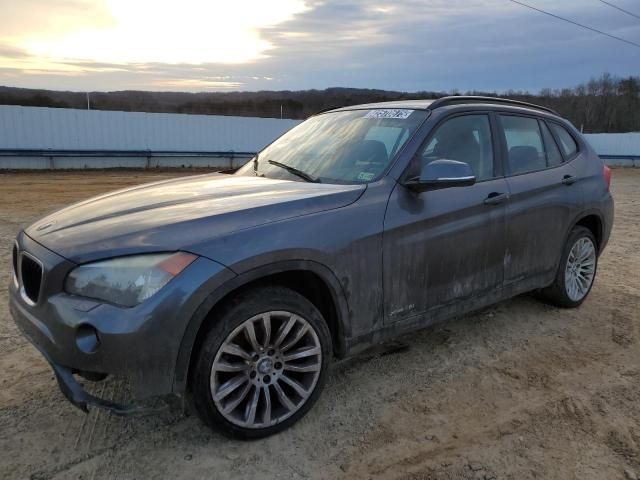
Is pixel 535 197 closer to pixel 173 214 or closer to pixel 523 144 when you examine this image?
pixel 523 144

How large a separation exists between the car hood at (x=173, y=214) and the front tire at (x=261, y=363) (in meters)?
0.41

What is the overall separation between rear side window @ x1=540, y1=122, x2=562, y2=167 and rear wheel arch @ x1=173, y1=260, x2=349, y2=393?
266 cm

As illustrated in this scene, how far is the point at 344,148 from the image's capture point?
3.76m

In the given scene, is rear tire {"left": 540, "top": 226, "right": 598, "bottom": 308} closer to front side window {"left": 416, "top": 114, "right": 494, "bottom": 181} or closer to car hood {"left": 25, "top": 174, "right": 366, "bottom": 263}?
front side window {"left": 416, "top": 114, "right": 494, "bottom": 181}

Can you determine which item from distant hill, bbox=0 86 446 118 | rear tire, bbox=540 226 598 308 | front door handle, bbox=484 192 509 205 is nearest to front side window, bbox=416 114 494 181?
front door handle, bbox=484 192 509 205

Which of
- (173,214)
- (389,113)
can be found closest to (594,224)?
(389,113)

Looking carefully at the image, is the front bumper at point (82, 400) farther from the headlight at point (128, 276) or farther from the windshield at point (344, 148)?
the windshield at point (344, 148)

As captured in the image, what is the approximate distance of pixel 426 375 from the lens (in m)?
3.72

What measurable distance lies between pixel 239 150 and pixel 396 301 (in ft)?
73.5

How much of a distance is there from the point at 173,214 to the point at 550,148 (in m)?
3.45

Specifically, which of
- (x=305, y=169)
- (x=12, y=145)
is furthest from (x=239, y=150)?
(x=305, y=169)

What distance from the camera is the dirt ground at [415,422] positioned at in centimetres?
273

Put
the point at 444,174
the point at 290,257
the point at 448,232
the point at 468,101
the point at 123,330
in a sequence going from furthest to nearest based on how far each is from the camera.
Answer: the point at 468,101, the point at 448,232, the point at 444,174, the point at 290,257, the point at 123,330

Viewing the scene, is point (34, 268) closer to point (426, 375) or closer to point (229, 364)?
point (229, 364)
